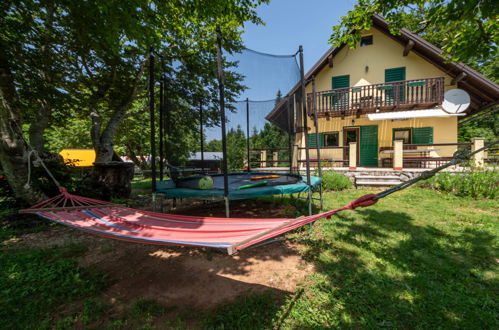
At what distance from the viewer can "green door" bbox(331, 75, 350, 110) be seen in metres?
8.70

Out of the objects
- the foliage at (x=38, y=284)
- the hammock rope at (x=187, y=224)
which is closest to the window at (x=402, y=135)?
the hammock rope at (x=187, y=224)

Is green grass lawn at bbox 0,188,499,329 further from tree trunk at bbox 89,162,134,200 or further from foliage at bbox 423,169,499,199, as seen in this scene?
tree trunk at bbox 89,162,134,200

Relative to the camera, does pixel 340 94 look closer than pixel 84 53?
No

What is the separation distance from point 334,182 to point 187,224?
554 cm

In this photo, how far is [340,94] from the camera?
883 centimetres

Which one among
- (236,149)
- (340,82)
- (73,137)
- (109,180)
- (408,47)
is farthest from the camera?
(73,137)

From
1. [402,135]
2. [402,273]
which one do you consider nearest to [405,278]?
[402,273]

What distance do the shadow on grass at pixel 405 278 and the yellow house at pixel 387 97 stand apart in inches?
201

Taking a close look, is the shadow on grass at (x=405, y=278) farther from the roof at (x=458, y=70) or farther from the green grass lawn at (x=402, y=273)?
the roof at (x=458, y=70)

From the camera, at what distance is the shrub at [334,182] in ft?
21.1

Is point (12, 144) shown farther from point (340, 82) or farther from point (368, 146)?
point (368, 146)

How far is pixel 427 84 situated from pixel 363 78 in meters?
2.44

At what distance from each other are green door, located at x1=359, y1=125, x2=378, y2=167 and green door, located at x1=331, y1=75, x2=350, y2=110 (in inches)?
65.7

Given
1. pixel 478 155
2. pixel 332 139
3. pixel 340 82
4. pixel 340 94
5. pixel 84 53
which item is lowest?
pixel 478 155
